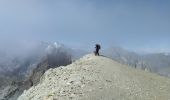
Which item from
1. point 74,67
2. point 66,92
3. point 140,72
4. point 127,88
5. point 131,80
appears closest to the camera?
point 66,92

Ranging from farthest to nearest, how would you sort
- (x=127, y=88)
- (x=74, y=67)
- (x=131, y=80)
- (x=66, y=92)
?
(x=74, y=67) → (x=131, y=80) → (x=127, y=88) → (x=66, y=92)

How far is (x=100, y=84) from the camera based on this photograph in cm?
4841

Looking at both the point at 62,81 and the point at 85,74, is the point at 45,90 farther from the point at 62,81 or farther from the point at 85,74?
the point at 85,74

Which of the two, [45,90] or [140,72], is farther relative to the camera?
[140,72]

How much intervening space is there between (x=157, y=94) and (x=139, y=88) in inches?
92.6

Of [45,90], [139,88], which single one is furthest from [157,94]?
[45,90]

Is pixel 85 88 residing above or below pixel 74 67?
below

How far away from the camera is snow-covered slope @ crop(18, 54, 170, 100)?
45.6 metres

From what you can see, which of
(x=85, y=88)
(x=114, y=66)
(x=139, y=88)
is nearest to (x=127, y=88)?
(x=139, y=88)

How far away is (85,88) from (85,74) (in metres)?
5.18

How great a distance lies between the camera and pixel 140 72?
59625 millimetres

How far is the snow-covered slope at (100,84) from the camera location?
45594mm

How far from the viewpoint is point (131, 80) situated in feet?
171

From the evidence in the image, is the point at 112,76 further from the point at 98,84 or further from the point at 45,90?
the point at 45,90
